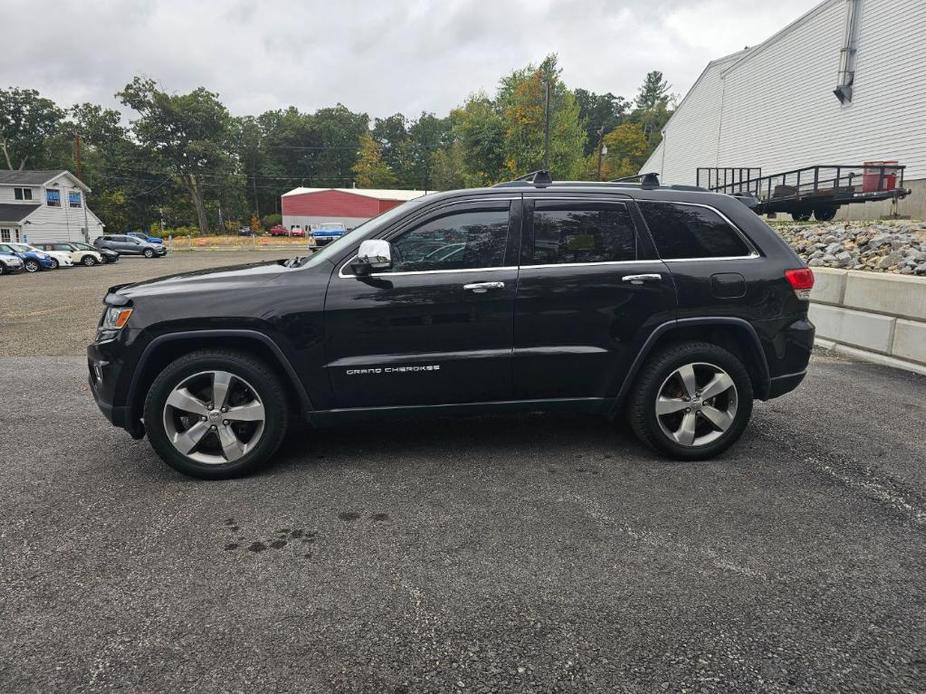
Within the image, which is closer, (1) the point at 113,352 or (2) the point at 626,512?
(2) the point at 626,512

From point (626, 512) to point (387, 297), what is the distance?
1.86m

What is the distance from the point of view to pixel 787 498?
3.53 metres

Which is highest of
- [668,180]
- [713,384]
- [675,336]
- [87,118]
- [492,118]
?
[87,118]

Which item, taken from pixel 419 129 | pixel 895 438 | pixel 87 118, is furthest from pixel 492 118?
pixel 419 129

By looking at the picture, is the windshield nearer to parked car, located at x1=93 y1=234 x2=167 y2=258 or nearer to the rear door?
the rear door

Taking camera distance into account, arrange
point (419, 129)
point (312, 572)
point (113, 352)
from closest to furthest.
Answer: point (312, 572), point (113, 352), point (419, 129)

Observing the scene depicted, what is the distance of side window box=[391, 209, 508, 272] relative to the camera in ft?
12.7

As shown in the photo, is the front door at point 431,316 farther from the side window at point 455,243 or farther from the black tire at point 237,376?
the black tire at point 237,376

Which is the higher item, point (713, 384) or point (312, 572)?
point (713, 384)

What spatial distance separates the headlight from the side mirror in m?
1.39

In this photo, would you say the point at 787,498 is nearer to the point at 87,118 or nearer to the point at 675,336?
the point at 675,336

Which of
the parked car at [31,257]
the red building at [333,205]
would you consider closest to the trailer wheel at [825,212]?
the parked car at [31,257]

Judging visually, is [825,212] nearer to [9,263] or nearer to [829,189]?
[829,189]

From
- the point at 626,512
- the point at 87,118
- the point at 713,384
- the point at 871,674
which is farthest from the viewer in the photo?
the point at 87,118
